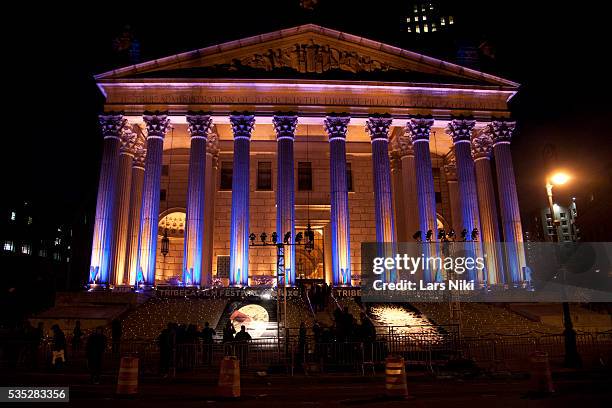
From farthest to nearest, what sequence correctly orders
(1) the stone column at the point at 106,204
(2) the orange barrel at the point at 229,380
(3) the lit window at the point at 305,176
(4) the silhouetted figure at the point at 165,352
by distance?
(3) the lit window at the point at 305,176 → (1) the stone column at the point at 106,204 → (4) the silhouetted figure at the point at 165,352 → (2) the orange barrel at the point at 229,380

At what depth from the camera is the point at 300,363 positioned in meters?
17.9

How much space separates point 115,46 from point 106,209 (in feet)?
40.4

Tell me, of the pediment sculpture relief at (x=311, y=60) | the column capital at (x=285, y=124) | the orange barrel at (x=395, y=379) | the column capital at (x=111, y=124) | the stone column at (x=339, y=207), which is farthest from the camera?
the pediment sculpture relief at (x=311, y=60)

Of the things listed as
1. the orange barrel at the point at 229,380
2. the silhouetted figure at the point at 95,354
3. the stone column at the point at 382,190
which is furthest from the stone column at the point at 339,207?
the orange barrel at the point at 229,380

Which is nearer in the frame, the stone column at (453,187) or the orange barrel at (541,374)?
the orange barrel at (541,374)

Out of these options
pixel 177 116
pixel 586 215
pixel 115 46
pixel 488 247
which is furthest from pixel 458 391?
pixel 586 215

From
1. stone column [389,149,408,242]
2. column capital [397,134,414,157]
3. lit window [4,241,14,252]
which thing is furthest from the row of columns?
lit window [4,241,14,252]

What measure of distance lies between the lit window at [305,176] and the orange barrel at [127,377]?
31139mm

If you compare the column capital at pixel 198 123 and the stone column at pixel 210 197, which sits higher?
the column capital at pixel 198 123

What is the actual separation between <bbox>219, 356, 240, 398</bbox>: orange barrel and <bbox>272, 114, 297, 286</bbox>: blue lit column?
67.3 ft

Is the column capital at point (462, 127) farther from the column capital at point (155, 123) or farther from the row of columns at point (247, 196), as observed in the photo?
the column capital at point (155, 123)

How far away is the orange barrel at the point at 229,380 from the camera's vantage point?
12.6m

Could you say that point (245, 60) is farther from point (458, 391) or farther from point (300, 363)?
point (458, 391)

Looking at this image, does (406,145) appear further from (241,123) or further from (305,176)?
(241,123)
